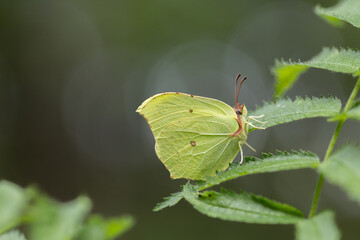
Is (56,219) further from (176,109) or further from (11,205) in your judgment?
(176,109)

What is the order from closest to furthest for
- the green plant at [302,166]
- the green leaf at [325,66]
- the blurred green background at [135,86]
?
the green plant at [302,166]
the green leaf at [325,66]
the blurred green background at [135,86]

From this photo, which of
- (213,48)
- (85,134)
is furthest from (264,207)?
(85,134)

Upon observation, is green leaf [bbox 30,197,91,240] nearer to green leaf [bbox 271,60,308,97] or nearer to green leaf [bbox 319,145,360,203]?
green leaf [bbox 319,145,360,203]

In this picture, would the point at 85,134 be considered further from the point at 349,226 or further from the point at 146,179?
the point at 349,226

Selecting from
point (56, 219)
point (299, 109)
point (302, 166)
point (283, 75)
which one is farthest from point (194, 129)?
point (302, 166)

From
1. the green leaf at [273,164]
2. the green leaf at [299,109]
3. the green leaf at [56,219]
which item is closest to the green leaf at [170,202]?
the green leaf at [273,164]

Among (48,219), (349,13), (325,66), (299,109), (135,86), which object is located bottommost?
(135,86)

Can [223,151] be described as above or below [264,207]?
below

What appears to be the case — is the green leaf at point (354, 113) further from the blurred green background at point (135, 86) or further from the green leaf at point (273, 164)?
the blurred green background at point (135, 86)
